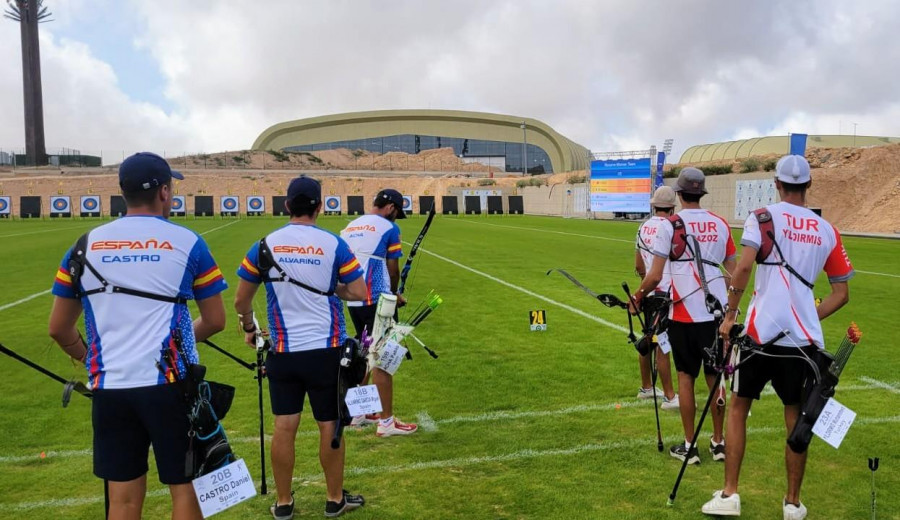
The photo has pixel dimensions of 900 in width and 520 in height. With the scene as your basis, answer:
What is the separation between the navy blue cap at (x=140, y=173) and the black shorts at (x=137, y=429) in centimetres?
91

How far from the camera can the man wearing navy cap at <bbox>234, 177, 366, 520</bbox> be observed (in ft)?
13.6

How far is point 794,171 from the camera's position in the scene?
13.0 feet

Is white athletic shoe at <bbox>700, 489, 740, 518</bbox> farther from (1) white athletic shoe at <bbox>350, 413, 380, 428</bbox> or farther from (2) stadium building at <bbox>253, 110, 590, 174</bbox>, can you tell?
(2) stadium building at <bbox>253, 110, 590, 174</bbox>

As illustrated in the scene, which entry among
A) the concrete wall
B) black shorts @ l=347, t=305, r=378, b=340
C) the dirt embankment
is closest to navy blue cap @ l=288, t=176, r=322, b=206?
black shorts @ l=347, t=305, r=378, b=340

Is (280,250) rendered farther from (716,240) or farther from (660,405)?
(660,405)

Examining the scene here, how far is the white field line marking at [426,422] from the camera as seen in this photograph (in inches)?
236

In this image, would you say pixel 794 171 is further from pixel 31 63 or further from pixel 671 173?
pixel 31 63

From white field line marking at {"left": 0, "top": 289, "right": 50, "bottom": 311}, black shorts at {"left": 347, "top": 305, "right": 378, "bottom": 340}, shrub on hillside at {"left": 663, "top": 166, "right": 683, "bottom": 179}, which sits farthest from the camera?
shrub on hillside at {"left": 663, "top": 166, "right": 683, "bottom": 179}

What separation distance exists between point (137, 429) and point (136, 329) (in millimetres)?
469

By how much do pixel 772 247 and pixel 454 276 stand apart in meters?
12.7

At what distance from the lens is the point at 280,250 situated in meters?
4.12

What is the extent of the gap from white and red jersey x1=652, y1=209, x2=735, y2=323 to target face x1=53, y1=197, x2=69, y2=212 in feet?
202

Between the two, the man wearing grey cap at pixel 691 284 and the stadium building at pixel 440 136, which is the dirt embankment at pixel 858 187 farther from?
the stadium building at pixel 440 136

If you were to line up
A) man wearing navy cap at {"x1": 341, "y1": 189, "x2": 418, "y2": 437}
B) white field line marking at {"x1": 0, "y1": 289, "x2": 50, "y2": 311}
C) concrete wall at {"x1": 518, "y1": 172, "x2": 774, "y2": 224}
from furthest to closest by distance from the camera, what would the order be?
concrete wall at {"x1": 518, "y1": 172, "x2": 774, "y2": 224} → white field line marking at {"x1": 0, "y1": 289, "x2": 50, "y2": 311} → man wearing navy cap at {"x1": 341, "y1": 189, "x2": 418, "y2": 437}
